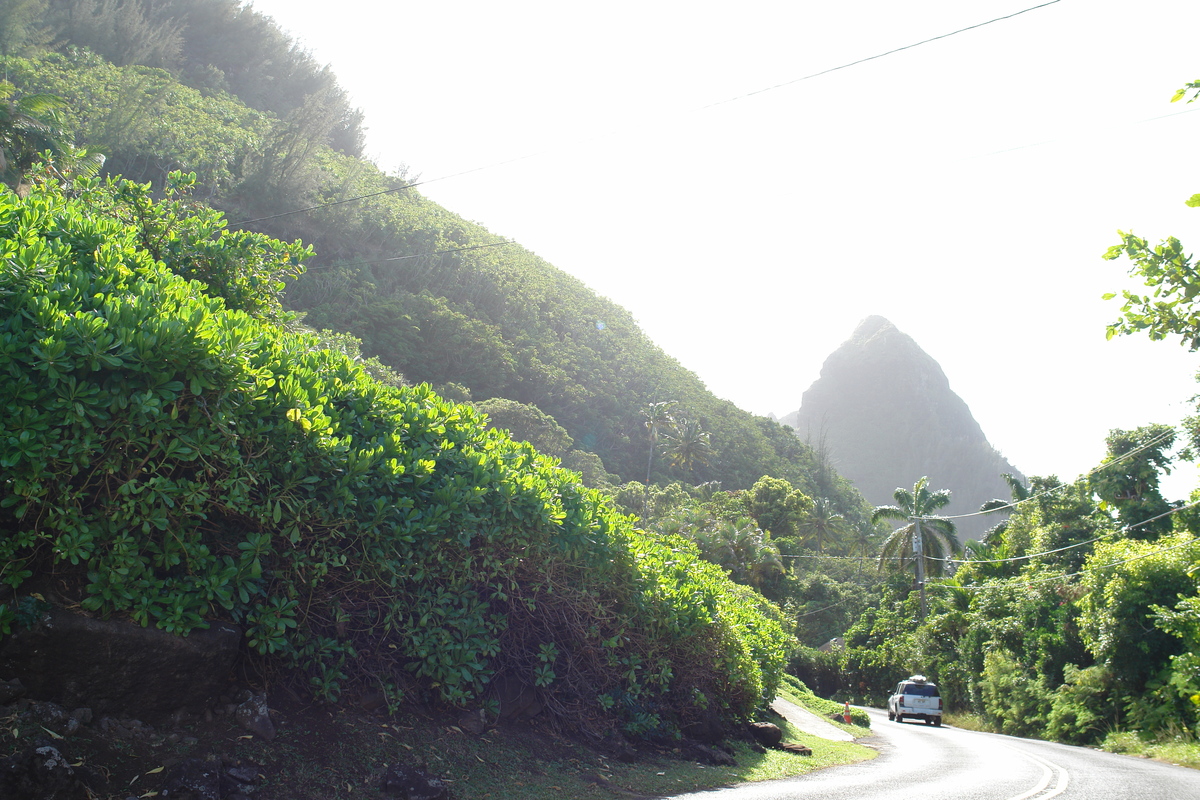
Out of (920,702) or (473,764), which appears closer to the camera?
(473,764)

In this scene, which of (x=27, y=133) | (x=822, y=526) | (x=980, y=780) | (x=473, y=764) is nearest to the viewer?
(x=473, y=764)

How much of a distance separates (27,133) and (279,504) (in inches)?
506

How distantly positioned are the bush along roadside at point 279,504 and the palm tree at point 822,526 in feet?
177

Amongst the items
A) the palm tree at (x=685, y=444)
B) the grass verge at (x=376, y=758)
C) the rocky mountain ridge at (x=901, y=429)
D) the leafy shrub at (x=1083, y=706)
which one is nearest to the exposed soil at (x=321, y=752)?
the grass verge at (x=376, y=758)

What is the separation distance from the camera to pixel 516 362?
53.8m

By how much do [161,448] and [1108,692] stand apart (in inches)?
957

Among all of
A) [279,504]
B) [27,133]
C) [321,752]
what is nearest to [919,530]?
[321,752]

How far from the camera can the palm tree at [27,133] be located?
12.7 meters

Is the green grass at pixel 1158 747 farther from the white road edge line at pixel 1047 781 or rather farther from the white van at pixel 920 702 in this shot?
the white van at pixel 920 702

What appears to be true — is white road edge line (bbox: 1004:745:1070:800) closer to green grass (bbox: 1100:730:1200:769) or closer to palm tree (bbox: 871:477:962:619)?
green grass (bbox: 1100:730:1200:769)

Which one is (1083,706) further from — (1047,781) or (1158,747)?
(1047,781)

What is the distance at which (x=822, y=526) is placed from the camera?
198 ft

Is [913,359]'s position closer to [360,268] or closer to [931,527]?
[931,527]

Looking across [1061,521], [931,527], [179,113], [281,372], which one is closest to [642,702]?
[281,372]
